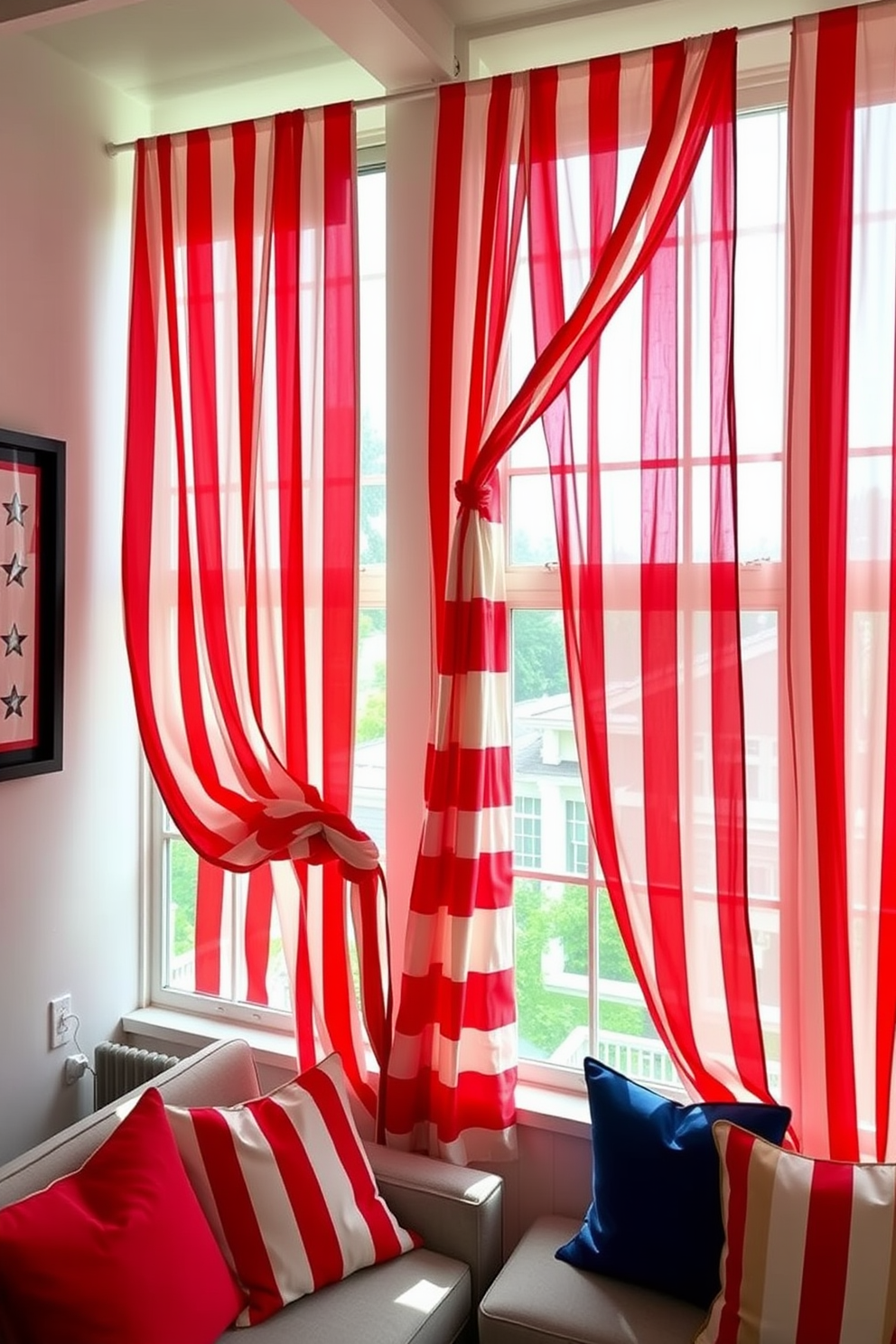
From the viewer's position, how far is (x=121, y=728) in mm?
2783

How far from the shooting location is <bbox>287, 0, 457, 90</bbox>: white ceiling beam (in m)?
2.04

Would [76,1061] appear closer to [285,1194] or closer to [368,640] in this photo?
[285,1194]

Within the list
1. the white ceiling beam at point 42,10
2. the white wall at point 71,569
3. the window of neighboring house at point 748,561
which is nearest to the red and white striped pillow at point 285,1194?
the window of neighboring house at point 748,561

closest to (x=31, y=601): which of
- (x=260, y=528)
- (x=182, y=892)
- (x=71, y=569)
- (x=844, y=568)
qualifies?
(x=71, y=569)

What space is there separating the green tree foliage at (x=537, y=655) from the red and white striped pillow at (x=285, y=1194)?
0.91m

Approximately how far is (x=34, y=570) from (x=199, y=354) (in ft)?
1.97

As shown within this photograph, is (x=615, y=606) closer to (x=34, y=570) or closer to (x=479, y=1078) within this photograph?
(x=479, y=1078)

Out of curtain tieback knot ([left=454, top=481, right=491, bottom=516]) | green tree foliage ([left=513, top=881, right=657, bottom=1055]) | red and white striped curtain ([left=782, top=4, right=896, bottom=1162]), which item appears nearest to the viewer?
red and white striped curtain ([left=782, top=4, right=896, bottom=1162])

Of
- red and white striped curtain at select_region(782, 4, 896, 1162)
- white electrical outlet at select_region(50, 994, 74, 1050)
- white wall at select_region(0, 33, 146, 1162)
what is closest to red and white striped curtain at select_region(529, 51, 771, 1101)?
red and white striped curtain at select_region(782, 4, 896, 1162)

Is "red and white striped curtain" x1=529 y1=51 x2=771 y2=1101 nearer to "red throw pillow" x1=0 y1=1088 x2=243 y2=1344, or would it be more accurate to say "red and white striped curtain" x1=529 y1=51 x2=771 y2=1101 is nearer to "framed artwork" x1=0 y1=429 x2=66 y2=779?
"red throw pillow" x1=0 y1=1088 x2=243 y2=1344

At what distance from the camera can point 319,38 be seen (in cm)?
241

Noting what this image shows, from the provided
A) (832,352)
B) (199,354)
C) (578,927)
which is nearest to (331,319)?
(199,354)

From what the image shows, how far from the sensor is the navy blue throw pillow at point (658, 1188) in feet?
6.22

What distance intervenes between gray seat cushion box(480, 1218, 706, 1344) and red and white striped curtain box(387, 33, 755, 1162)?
291mm
